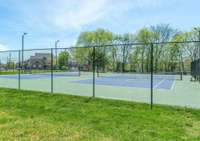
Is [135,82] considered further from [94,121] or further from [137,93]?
[94,121]

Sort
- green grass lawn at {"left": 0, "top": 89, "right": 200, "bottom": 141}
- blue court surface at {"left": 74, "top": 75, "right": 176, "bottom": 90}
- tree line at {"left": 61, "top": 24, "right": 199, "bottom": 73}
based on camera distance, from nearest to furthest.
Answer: green grass lawn at {"left": 0, "top": 89, "right": 200, "bottom": 141}, tree line at {"left": 61, "top": 24, "right": 199, "bottom": 73}, blue court surface at {"left": 74, "top": 75, "right": 176, "bottom": 90}

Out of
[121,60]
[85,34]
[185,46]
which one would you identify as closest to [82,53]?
[121,60]

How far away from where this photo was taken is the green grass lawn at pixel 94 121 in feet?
15.6

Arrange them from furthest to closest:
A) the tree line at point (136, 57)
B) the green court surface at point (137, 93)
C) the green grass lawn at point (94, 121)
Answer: the tree line at point (136, 57), the green court surface at point (137, 93), the green grass lawn at point (94, 121)

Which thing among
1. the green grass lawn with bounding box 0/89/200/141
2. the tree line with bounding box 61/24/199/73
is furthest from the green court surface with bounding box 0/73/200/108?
the tree line with bounding box 61/24/199/73

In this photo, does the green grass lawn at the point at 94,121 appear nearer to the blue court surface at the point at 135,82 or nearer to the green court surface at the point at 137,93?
the green court surface at the point at 137,93

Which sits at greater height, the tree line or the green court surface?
the tree line

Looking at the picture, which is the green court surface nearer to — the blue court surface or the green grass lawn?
the green grass lawn

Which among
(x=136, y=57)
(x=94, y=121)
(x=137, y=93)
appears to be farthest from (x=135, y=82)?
(x=94, y=121)

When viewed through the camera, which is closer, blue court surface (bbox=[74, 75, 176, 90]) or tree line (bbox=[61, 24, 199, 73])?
tree line (bbox=[61, 24, 199, 73])

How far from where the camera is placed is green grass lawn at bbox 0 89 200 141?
4.77 meters

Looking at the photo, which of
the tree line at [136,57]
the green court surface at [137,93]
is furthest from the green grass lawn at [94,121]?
the tree line at [136,57]

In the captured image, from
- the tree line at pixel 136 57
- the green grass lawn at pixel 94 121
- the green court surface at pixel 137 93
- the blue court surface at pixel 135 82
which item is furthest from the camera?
the blue court surface at pixel 135 82

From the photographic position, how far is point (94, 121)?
5.96m
